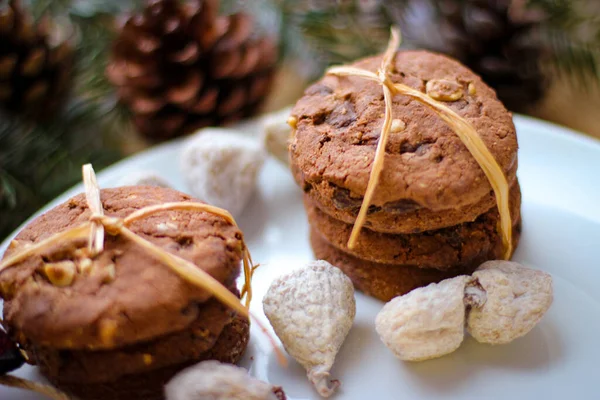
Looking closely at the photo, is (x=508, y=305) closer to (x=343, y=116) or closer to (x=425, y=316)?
(x=425, y=316)

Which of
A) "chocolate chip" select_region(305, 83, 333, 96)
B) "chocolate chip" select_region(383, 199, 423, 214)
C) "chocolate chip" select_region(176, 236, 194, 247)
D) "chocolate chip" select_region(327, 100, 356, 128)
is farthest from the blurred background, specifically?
"chocolate chip" select_region(383, 199, 423, 214)

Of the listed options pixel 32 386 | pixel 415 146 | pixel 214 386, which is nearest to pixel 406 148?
pixel 415 146

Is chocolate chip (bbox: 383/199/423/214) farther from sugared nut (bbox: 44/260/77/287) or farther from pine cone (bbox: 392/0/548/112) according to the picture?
pine cone (bbox: 392/0/548/112)

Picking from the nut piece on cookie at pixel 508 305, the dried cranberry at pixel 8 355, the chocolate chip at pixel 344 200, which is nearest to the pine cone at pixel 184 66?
the chocolate chip at pixel 344 200

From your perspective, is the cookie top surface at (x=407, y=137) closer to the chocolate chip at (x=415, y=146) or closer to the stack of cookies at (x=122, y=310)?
the chocolate chip at (x=415, y=146)

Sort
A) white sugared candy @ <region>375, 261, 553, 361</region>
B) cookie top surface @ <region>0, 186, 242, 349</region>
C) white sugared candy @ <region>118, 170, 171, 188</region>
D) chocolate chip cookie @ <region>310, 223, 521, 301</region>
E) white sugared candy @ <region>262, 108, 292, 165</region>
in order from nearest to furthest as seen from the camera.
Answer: cookie top surface @ <region>0, 186, 242, 349</region> → white sugared candy @ <region>375, 261, 553, 361</region> → chocolate chip cookie @ <region>310, 223, 521, 301</region> → white sugared candy @ <region>118, 170, 171, 188</region> → white sugared candy @ <region>262, 108, 292, 165</region>
